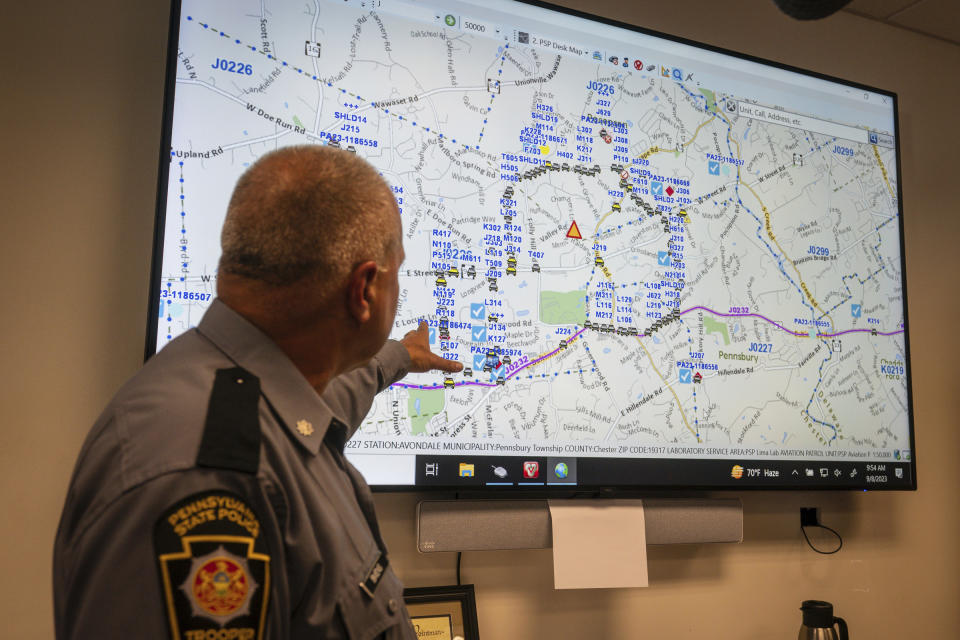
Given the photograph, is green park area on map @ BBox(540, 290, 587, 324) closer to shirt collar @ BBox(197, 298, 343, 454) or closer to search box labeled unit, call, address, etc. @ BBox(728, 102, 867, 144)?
search box labeled unit, call, address, etc. @ BBox(728, 102, 867, 144)

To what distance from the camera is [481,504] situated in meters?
1.86

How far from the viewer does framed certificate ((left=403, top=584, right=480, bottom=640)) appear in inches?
70.4

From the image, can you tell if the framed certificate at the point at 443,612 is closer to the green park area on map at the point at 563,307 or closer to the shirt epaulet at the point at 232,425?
the green park area on map at the point at 563,307

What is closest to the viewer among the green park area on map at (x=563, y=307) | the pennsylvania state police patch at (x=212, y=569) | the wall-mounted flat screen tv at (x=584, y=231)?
the pennsylvania state police patch at (x=212, y=569)

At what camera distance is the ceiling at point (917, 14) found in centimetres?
271

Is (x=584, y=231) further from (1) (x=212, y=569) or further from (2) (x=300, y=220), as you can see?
(1) (x=212, y=569)

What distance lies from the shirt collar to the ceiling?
273 centimetres

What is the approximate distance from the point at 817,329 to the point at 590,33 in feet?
4.05

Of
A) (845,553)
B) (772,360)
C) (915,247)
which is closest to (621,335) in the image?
(772,360)

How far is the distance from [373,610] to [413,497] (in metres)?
0.95

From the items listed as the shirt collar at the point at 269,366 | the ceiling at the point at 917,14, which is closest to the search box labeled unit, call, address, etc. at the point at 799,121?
the ceiling at the point at 917,14

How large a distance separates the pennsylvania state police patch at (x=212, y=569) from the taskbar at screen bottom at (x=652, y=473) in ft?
3.53

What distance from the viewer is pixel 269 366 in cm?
94

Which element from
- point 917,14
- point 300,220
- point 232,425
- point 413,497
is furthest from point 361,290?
point 917,14
